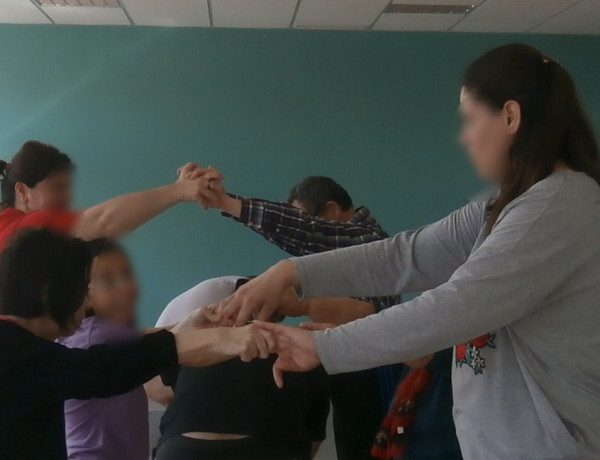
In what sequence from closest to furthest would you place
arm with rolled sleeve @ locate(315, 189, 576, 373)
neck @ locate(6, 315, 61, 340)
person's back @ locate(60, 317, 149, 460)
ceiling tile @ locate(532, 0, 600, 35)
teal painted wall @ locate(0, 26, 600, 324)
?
arm with rolled sleeve @ locate(315, 189, 576, 373) < neck @ locate(6, 315, 61, 340) < person's back @ locate(60, 317, 149, 460) < ceiling tile @ locate(532, 0, 600, 35) < teal painted wall @ locate(0, 26, 600, 324)

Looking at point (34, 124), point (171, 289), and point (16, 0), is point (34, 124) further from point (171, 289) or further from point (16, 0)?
point (171, 289)

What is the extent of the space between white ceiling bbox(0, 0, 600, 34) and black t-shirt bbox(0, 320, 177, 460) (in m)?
3.11

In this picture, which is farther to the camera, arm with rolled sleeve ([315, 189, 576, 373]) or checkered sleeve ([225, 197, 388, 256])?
checkered sleeve ([225, 197, 388, 256])

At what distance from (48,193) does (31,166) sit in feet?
0.36

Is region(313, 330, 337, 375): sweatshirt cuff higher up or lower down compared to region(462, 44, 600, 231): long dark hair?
lower down

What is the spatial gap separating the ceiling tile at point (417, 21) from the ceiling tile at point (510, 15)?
87mm

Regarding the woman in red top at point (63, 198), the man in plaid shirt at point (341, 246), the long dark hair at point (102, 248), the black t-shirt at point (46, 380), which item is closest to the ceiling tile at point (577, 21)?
the man in plaid shirt at point (341, 246)

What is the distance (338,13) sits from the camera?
4141 mm

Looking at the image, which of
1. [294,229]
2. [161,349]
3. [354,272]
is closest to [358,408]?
[294,229]

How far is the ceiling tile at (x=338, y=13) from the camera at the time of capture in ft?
13.0

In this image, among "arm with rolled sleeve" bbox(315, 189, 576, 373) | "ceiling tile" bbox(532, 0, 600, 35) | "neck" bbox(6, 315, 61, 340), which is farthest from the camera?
"ceiling tile" bbox(532, 0, 600, 35)

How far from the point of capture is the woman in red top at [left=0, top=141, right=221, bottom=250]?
1.77 meters

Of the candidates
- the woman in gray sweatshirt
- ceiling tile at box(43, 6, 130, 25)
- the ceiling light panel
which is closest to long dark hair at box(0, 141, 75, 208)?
the woman in gray sweatshirt

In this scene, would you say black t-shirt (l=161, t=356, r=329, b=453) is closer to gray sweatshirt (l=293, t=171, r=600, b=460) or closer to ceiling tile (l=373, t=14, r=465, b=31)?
gray sweatshirt (l=293, t=171, r=600, b=460)
